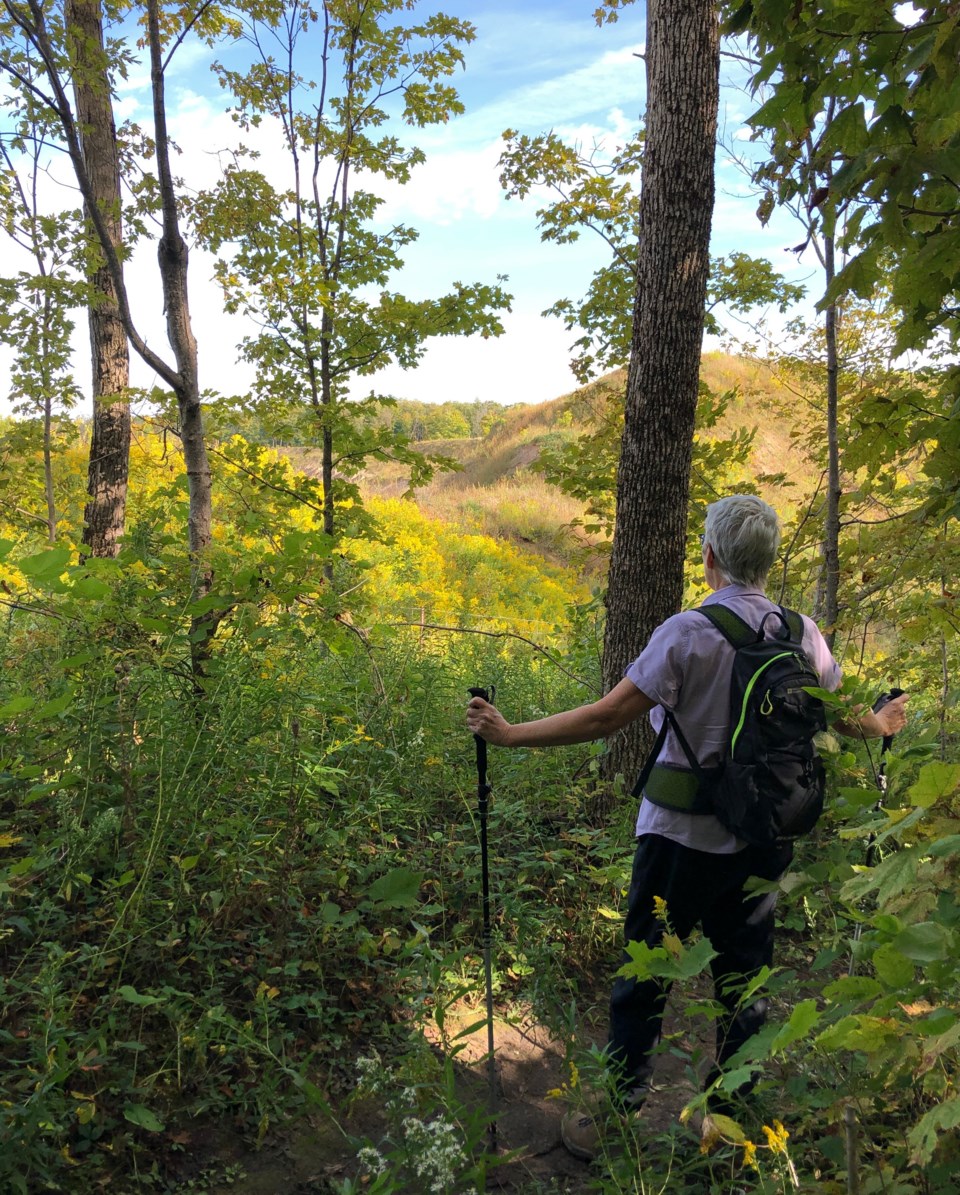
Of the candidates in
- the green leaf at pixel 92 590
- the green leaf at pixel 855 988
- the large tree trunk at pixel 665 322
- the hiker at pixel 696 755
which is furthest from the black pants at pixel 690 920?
the green leaf at pixel 92 590

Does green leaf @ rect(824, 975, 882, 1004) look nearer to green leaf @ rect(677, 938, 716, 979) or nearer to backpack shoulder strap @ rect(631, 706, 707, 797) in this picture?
green leaf @ rect(677, 938, 716, 979)

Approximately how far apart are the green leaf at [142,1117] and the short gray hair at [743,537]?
2361mm

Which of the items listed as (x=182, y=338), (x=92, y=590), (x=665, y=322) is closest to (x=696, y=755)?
(x=92, y=590)

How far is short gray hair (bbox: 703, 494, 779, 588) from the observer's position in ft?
7.75

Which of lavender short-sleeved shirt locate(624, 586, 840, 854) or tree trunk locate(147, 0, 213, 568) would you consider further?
tree trunk locate(147, 0, 213, 568)

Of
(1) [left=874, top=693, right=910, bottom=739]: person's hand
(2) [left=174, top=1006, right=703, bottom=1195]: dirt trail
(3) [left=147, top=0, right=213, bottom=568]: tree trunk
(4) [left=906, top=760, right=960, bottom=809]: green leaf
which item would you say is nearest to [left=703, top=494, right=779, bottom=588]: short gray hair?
(1) [left=874, top=693, right=910, bottom=739]: person's hand

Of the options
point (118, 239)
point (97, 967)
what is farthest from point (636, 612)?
point (118, 239)

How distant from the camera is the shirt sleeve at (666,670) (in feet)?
7.48

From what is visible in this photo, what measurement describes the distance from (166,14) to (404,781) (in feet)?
17.1

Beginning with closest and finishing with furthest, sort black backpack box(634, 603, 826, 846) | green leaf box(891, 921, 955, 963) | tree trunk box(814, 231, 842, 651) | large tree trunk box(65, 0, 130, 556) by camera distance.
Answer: green leaf box(891, 921, 955, 963) < black backpack box(634, 603, 826, 846) < tree trunk box(814, 231, 842, 651) < large tree trunk box(65, 0, 130, 556)

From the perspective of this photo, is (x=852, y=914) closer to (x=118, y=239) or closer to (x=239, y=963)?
(x=239, y=963)

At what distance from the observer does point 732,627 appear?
90.8 inches

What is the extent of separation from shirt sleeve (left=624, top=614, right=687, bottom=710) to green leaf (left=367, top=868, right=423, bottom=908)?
3.92 ft

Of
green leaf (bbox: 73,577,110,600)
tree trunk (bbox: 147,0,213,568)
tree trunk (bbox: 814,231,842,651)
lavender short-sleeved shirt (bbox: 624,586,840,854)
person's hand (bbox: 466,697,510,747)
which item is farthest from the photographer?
tree trunk (bbox: 814,231,842,651)
